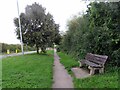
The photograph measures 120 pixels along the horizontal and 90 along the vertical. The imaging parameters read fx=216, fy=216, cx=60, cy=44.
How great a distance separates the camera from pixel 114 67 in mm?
10062

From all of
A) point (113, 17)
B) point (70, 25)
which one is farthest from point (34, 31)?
point (113, 17)

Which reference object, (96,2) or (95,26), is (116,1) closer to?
(96,2)

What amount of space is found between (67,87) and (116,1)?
4867 mm

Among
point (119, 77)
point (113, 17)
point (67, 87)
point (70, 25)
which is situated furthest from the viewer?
point (70, 25)

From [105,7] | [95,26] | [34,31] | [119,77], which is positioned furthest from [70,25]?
[119,77]

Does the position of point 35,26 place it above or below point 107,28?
above

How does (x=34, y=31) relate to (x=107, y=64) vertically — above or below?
above

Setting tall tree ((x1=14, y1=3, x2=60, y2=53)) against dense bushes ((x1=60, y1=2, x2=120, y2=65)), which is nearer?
dense bushes ((x1=60, y1=2, x2=120, y2=65))

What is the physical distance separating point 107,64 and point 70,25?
20.4 metres

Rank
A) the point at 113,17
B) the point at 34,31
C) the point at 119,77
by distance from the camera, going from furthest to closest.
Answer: the point at 34,31, the point at 113,17, the point at 119,77

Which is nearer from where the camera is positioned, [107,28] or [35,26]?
[107,28]

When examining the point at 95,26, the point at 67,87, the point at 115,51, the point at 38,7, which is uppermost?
the point at 38,7

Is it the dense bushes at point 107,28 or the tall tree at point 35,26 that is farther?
the tall tree at point 35,26

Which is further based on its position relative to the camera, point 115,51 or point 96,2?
point 96,2
